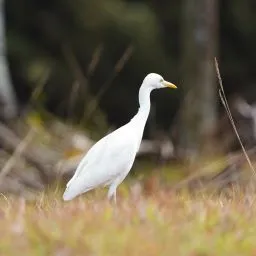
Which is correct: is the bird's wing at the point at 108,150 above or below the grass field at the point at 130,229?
below

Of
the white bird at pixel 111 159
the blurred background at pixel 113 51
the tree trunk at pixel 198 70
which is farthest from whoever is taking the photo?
the blurred background at pixel 113 51

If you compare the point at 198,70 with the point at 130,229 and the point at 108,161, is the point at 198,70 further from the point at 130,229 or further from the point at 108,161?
the point at 130,229

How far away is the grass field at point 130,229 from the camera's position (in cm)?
531

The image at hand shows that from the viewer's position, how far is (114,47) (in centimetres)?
2106

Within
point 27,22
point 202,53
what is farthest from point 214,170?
point 27,22

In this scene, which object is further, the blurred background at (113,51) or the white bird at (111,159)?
the blurred background at (113,51)

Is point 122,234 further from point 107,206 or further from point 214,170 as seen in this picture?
point 214,170

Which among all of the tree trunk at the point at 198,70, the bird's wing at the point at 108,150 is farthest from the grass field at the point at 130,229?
the tree trunk at the point at 198,70

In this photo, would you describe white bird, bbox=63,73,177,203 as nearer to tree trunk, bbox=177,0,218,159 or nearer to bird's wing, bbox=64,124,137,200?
bird's wing, bbox=64,124,137,200

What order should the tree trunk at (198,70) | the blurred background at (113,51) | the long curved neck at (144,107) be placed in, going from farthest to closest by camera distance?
the blurred background at (113,51), the tree trunk at (198,70), the long curved neck at (144,107)

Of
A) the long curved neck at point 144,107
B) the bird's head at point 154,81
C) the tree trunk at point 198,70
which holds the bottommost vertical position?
the tree trunk at point 198,70

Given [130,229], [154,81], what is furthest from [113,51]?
[130,229]

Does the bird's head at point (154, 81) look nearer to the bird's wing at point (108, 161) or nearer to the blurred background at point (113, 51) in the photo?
the bird's wing at point (108, 161)

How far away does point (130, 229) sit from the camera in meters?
5.55
